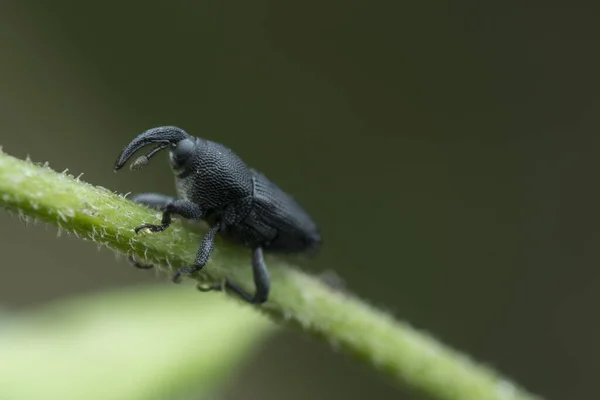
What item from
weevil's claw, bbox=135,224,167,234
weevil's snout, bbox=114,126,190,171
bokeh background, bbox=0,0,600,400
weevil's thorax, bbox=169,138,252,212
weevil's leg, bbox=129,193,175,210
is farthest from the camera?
bokeh background, bbox=0,0,600,400

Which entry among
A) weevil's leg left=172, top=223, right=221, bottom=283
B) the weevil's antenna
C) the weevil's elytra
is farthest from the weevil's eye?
weevil's leg left=172, top=223, right=221, bottom=283

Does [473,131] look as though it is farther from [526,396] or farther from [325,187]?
[526,396]

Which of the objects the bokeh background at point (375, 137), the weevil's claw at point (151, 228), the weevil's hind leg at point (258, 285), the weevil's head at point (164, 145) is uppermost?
the bokeh background at point (375, 137)

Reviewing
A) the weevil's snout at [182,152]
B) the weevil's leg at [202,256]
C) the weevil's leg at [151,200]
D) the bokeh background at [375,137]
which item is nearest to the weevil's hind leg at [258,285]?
the weevil's leg at [202,256]

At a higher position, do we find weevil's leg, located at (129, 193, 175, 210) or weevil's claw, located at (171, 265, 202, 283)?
weevil's leg, located at (129, 193, 175, 210)

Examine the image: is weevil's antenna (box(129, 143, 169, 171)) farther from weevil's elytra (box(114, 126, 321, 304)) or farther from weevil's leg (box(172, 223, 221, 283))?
weevil's leg (box(172, 223, 221, 283))

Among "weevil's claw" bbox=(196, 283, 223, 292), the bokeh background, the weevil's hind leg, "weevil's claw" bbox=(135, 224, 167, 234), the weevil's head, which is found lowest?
"weevil's claw" bbox=(135, 224, 167, 234)

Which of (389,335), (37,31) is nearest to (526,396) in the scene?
(389,335)

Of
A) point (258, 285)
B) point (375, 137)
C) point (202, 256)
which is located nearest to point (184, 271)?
point (202, 256)

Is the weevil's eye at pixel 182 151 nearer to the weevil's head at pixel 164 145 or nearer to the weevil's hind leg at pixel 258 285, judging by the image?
the weevil's head at pixel 164 145
